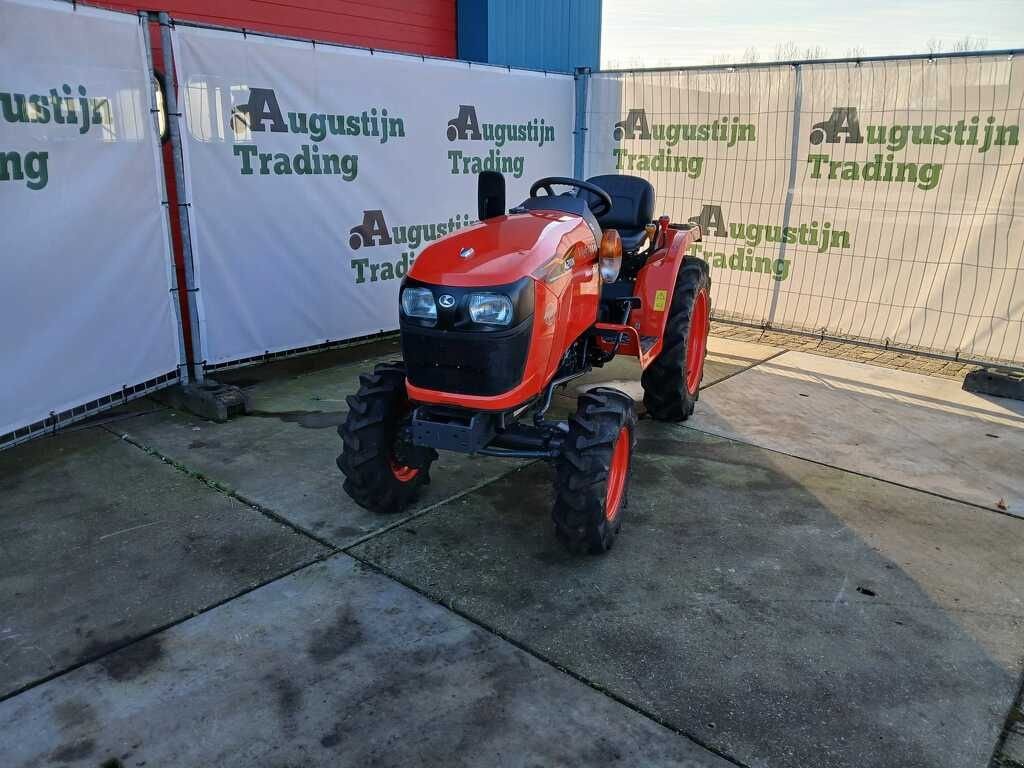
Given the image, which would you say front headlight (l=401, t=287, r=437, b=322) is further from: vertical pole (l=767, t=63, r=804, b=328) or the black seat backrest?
vertical pole (l=767, t=63, r=804, b=328)

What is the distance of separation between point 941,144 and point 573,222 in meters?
3.75

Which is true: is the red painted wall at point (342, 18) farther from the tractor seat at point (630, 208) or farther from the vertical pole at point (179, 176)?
the tractor seat at point (630, 208)

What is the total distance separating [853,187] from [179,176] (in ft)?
16.4

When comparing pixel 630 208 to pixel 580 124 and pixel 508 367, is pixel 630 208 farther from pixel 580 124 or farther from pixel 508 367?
pixel 580 124

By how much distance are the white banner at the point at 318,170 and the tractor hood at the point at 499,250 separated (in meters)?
2.51

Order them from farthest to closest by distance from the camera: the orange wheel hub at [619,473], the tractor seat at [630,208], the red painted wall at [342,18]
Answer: the red painted wall at [342,18], the tractor seat at [630,208], the orange wheel hub at [619,473]

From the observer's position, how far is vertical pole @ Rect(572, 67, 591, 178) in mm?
7918

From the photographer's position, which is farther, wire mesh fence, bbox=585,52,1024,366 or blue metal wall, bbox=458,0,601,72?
blue metal wall, bbox=458,0,601,72

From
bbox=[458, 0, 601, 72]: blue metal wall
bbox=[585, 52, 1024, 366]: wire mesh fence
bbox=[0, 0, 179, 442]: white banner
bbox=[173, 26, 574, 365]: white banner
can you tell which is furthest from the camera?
bbox=[458, 0, 601, 72]: blue metal wall

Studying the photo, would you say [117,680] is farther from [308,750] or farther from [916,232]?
[916,232]

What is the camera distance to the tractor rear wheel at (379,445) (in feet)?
11.2

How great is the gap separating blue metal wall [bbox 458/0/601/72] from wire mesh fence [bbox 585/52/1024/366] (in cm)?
140

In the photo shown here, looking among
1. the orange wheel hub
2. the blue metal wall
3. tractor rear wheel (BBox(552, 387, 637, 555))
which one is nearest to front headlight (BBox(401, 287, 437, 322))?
tractor rear wheel (BBox(552, 387, 637, 555))

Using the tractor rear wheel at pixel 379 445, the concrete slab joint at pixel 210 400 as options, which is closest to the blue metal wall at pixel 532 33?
the concrete slab joint at pixel 210 400
